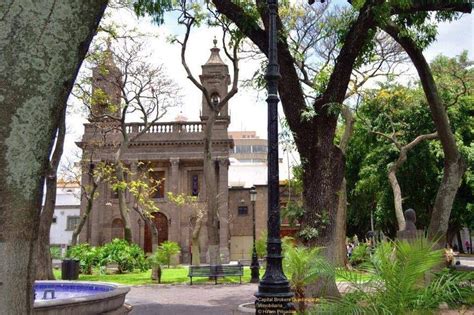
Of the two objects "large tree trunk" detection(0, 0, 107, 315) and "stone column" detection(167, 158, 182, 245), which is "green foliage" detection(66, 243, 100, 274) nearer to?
"stone column" detection(167, 158, 182, 245)

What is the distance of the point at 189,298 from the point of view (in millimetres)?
15477

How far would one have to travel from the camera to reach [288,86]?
35.0 ft

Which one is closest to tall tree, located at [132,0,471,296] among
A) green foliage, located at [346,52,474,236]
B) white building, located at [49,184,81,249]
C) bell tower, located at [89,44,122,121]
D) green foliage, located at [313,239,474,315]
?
green foliage, located at [313,239,474,315]

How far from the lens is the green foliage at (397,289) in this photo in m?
4.61

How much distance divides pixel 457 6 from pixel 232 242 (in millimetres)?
36952

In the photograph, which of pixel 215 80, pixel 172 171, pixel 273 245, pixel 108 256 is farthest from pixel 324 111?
→ pixel 215 80

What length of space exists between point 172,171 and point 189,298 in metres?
26.7

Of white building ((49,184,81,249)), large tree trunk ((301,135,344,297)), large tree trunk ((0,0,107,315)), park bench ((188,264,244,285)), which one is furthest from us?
white building ((49,184,81,249))

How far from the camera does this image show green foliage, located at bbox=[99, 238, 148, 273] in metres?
26.5

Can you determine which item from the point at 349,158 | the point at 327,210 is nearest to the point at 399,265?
the point at 327,210

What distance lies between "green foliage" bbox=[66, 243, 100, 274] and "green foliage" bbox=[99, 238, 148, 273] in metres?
0.31

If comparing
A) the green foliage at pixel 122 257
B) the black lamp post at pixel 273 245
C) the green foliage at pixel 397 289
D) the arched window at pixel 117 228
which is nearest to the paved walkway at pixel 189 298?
the black lamp post at pixel 273 245

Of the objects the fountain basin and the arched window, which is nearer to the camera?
the fountain basin

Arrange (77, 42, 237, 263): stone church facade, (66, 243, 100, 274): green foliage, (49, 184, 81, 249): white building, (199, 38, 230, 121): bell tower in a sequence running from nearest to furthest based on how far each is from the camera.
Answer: (66, 243, 100, 274): green foliage → (77, 42, 237, 263): stone church facade → (199, 38, 230, 121): bell tower → (49, 184, 81, 249): white building
